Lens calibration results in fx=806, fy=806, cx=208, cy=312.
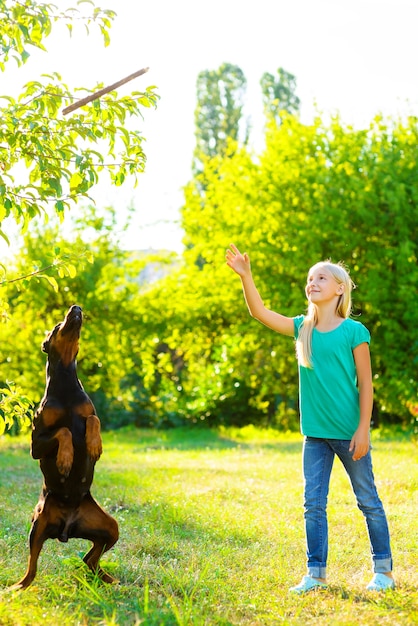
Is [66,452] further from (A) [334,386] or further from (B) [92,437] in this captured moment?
(A) [334,386]

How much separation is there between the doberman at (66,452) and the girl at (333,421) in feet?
3.57

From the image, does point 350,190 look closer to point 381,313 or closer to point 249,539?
A: point 381,313

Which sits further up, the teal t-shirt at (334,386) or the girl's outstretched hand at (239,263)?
the girl's outstretched hand at (239,263)

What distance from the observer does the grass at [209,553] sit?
148 inches

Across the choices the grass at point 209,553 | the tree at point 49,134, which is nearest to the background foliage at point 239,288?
Answer: the grass at point 209,553

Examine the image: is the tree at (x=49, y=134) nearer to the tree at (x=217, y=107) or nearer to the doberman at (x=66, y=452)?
the doberman at (x=66, y=452)

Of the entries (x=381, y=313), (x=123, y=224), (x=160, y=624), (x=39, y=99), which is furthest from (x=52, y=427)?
(x=123, y=224)

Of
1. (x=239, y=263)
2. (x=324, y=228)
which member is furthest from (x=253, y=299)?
(x=324, y=228)

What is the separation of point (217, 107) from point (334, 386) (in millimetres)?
27915

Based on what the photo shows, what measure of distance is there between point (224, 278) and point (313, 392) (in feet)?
39.0

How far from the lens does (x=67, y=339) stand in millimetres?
4059

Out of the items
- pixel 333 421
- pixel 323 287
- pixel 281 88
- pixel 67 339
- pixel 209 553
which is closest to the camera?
pixel 67 339

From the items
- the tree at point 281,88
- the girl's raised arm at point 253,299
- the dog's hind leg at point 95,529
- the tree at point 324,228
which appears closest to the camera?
the dog's hind leg at point 95,529

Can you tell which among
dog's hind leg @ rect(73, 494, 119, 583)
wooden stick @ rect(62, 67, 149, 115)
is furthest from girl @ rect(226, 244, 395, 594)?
wooden stick @ rect(62, 67, 149, 115)
